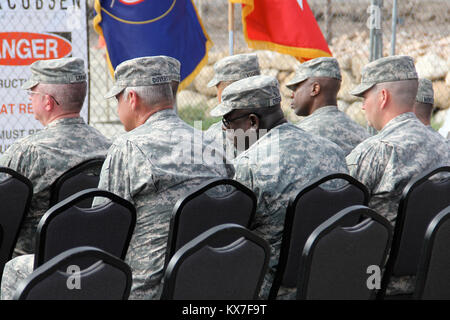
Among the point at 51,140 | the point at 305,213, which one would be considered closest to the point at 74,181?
the point at 51,140

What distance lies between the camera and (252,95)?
3.20 metres

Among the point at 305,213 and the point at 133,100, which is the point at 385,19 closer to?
the point at 133,100

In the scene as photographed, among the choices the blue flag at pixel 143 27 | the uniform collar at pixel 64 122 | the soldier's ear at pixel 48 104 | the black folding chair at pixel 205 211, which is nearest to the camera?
the black folding chair at pixel 205 211

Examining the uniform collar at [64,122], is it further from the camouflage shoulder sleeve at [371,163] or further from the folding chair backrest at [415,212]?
the folding chair backrest at [415,212]

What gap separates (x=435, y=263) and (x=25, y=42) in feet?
14.1

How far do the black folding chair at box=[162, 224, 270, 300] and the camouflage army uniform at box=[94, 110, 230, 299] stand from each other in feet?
2.27

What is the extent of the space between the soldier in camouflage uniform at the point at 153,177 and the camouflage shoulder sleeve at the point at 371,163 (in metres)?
0.74

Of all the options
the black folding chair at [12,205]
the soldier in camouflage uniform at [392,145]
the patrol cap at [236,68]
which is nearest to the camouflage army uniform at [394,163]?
the soldier in camouflage uniform at [392,145]

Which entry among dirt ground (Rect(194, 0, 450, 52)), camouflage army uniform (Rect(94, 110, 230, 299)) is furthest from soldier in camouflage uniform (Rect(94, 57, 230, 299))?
dirt ground (Rect(194, 0, 450, 52))

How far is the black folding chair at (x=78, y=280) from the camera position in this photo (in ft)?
5.12

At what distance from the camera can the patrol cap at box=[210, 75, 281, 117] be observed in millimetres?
3189

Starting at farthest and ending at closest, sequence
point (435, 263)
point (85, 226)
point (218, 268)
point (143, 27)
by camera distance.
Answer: point (143, 27) → point (85, 226) → point (435, 263) → point (218, 268)

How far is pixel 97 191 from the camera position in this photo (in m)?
2.39
